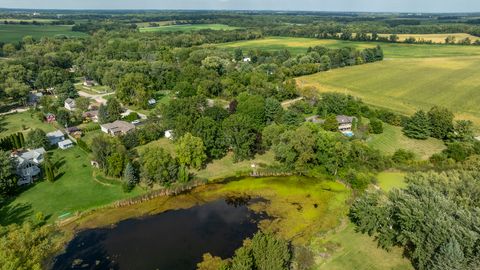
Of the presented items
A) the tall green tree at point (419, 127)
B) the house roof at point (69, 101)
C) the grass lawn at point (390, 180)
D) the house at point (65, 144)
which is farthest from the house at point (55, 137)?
the tall green tree at point (419, 127)

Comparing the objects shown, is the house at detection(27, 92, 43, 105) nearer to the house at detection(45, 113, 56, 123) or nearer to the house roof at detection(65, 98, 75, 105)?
the house roof at detection(65, 98, 75, 105)

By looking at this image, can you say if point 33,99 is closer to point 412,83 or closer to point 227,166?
point 227,166

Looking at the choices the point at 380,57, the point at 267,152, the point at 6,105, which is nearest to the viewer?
the point at 267,152

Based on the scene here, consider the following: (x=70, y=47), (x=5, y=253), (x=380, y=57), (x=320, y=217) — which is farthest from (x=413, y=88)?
(x=70, y=47)

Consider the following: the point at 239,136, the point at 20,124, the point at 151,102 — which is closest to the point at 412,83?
the point at 239,136

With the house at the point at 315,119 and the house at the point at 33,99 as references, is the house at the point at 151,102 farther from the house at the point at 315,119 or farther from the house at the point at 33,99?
the house at the point at 315,119

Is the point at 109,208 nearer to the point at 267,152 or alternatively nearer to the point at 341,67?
the point at 267,152
